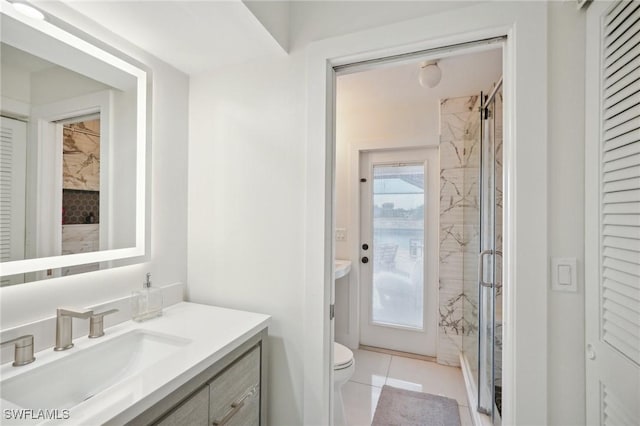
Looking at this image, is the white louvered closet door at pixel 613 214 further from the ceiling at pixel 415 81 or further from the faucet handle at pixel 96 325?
the faucet handle at pixel 96 325

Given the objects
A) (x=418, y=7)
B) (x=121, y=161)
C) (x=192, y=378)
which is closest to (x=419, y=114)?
(x=418, y=7)

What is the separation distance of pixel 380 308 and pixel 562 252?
6.69 ft

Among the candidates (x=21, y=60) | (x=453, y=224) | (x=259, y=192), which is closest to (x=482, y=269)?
(x=453, y=224)

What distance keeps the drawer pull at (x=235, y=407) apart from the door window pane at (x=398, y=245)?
1849 millimetres

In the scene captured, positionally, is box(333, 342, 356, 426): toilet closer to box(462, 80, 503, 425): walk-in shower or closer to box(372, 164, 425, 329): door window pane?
box(462, 80, 503, 425): walk-in shower

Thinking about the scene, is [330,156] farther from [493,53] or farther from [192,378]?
[493,53]

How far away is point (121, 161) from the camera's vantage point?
47.9 inches

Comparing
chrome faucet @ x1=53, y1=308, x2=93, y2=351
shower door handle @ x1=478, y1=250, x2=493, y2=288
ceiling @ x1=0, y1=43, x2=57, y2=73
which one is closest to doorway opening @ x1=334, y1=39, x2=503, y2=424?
shower door handle @ x1=478, y1=250, x2=493, y2=288

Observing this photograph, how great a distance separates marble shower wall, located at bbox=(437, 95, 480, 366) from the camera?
2.41 metres

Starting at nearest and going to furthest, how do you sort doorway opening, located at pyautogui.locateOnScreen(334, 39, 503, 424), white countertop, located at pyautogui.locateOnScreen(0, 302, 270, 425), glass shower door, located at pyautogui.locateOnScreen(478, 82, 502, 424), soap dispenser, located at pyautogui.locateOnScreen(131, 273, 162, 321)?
white countertop, located at pyautogui.locateOnScreen(0, 302, 270, 425), soap dispenser, located at pyautogui.locateOnScreen(131, 273, 162, 321), glass shower door, located at pyautogui.locateOnScreen(478, 82, 502, 424), doorway opening, located at pyautogui.locateOnScreen(334, 39, 503, 424)

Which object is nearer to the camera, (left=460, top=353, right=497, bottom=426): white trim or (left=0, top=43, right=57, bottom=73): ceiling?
(left=0, top=43, right=57, bottom=73): ceiling

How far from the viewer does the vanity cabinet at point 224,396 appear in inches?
30.7

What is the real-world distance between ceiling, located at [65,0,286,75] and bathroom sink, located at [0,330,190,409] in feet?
4.03

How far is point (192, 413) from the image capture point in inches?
33.3
